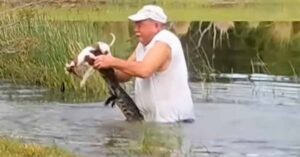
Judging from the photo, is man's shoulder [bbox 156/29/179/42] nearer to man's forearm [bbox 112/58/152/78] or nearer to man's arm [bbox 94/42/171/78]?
man's arm [bbox 94/42/171/78]

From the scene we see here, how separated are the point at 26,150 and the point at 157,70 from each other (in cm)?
235

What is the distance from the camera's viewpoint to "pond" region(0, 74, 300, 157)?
9.53 m

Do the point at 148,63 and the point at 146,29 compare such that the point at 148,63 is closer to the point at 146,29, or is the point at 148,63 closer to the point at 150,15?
the point at 146,29

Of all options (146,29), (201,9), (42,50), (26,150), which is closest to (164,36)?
(146,29)

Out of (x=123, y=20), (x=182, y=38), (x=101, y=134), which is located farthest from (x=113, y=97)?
(x=123, y=20)

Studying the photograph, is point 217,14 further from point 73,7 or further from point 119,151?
point 119,151

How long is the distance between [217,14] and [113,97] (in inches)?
1047

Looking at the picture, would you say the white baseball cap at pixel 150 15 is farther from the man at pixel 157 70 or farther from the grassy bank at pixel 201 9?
the grassy bank at pixel 201 9

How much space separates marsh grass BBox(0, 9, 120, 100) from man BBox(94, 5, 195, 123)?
11.2ft

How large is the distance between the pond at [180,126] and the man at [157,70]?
192mm

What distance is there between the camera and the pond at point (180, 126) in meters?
9.53

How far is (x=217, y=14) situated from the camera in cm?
3716

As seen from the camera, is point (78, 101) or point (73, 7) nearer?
point (78, 101)

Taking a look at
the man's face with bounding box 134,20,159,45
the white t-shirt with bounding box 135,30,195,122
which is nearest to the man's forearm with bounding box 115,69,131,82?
the white t-shirt with bounding box 135,30,195,122
